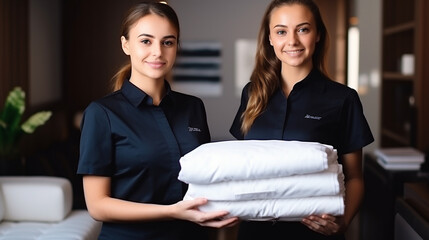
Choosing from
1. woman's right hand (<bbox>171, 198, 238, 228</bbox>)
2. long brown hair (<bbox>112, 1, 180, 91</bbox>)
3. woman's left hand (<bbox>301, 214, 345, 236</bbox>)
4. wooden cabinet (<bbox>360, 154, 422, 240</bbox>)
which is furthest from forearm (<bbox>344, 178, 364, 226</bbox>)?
wooden cabinet (<bbox>360, 154, 422, 240</bbox>)

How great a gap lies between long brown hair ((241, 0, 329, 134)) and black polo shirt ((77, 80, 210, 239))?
0.72 ft

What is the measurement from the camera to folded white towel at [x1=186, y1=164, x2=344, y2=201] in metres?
1.28

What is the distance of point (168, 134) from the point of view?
1388 millimetres

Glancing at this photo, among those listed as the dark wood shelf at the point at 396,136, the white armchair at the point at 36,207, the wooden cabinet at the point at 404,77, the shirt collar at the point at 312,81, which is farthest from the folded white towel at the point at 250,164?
the dark wood shelf at the point at 396,136

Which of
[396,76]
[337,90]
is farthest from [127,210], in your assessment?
[396,76]

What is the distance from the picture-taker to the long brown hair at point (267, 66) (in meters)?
1.56

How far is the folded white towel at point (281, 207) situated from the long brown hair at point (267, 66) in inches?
12.3

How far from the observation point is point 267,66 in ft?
5.42

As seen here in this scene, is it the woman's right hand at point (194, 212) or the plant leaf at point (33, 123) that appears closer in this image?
the woman's right hand at point (194, 212)

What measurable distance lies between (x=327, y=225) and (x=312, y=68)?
17.7 inches

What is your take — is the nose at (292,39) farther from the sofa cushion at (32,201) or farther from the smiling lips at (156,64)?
the sofa cushion at (32,201)

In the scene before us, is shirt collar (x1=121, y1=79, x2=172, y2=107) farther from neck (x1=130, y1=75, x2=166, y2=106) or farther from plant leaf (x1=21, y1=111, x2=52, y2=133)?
plant leaf (x1=21, y1=111, x2=52, y2=133)

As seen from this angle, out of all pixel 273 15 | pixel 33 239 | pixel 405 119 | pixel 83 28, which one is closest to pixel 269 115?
pixel 273 15

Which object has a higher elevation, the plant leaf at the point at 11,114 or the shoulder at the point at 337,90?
the shoulder at the point at 337,90
